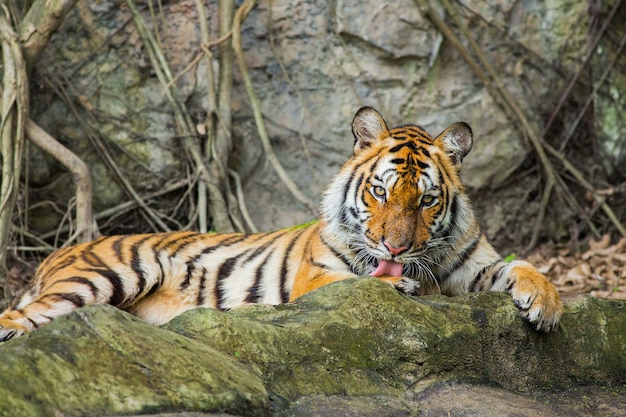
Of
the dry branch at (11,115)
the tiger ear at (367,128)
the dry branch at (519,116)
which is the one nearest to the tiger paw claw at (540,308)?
the tiger ear at (367,128)

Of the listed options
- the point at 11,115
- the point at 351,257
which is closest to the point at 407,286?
the point at 351,257

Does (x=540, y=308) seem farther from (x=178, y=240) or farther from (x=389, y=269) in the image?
(x=178, y=240)

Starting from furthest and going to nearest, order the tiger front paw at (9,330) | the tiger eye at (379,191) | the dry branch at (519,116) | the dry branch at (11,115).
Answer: the dry branch at (519,116)
the dry branch at (11,115)
the tiger eye at (379,191)
the tiger front paw at (9,330)

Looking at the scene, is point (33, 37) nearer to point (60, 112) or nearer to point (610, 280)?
point (60, 112)

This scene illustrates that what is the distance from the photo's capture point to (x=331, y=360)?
108 inches

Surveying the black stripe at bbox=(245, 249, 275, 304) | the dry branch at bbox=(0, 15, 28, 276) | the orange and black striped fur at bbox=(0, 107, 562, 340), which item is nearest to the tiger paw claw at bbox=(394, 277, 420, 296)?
the orange and black striped fur at bbox=(0, 107, 562, 340)

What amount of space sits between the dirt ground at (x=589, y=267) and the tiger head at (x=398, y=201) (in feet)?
7.57

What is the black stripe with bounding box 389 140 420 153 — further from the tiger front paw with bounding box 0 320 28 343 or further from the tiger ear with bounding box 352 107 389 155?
the tiger front paw with bounding box 0 320 28 343

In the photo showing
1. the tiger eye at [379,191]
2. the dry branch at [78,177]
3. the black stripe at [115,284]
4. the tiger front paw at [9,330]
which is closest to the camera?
the tiger front paw at [9,330]

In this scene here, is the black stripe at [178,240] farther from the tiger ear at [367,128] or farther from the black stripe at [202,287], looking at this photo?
the tiger ear at [367,128]

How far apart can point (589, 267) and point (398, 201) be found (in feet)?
11.1

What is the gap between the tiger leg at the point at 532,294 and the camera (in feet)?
10.5

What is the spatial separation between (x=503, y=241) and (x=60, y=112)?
3915mm

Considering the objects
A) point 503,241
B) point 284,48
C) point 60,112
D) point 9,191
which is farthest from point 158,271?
point 503,241
